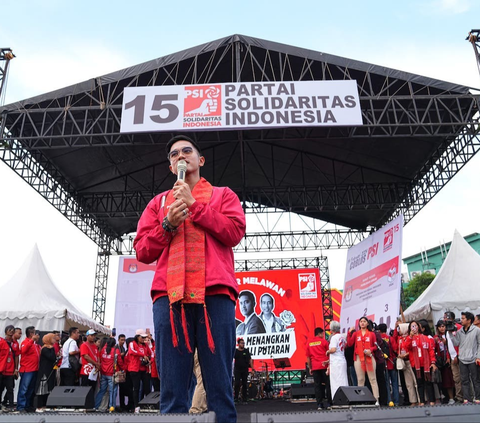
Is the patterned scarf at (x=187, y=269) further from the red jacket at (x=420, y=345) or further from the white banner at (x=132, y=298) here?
the white banner at (x=132, y=298)

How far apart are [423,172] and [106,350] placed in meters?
10.1

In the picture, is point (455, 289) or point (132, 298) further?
point (132, 298)

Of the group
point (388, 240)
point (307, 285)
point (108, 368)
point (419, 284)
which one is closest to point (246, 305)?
point (307, 285)

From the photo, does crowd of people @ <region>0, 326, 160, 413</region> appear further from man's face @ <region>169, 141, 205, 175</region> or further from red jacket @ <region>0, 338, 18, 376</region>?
man's face @ <region>169, 141, 205, 175</region>

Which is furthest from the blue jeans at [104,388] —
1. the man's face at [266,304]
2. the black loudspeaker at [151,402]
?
the man's face at [266,304]

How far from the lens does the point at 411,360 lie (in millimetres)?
7133

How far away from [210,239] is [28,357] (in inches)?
285

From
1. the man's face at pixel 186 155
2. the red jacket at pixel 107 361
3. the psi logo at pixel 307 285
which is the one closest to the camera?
the man's face at pixel 186 155

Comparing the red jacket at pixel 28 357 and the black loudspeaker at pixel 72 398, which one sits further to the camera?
the red jacket at pixel 28 357

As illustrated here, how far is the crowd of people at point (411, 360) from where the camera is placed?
260 inches

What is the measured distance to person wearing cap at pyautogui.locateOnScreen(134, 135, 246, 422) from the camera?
1.48 metres

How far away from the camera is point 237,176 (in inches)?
615

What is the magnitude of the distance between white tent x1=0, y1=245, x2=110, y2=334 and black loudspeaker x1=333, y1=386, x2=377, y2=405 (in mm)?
7804

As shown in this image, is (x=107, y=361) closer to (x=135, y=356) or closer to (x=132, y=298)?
(x=135, y=356)
